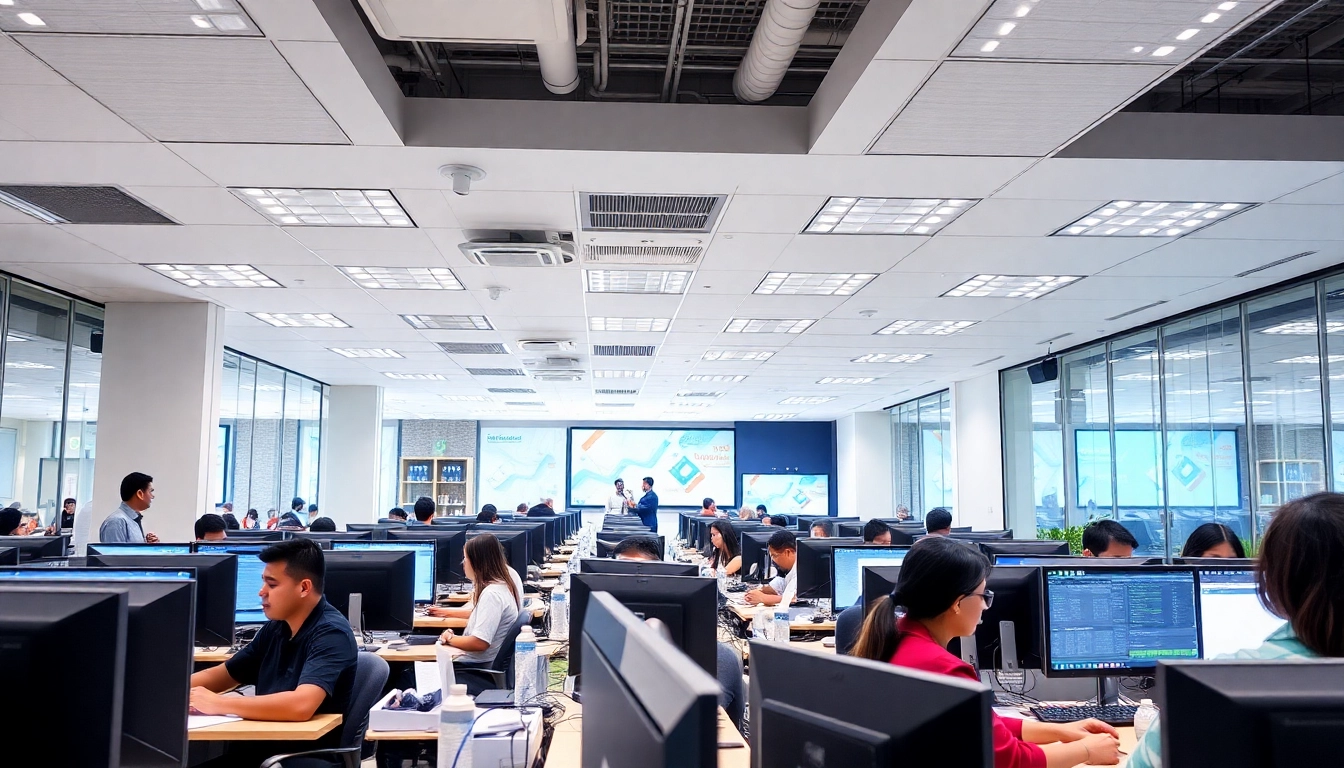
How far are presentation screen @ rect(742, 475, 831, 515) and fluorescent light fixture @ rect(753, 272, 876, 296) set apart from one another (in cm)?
1443

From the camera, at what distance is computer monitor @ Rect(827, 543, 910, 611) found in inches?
197

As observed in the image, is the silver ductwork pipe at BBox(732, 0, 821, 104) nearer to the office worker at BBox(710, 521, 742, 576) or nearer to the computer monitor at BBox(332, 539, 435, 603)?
the computer monitor at BBox(332, 539, 435, 603)

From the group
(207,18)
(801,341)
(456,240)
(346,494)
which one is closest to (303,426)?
(346,494)

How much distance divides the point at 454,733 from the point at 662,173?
306 centimetres

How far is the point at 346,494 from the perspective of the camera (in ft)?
45.7

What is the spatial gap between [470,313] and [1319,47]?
6.57m

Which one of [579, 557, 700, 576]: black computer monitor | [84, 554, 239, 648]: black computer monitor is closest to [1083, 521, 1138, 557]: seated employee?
[579, 557, 700, 576]: black computer monitor

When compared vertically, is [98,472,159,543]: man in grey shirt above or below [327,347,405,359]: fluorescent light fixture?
below


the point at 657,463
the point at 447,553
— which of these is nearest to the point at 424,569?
the point at 447,553

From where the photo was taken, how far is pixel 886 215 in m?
5.33

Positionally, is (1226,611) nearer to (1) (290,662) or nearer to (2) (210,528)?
(1) (290,662)

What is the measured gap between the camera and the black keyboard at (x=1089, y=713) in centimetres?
308

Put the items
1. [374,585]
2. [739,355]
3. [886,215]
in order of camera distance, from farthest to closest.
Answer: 1. [739,355]
2. [886,215]
3. [374,585]

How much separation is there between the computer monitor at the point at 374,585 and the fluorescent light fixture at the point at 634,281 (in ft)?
9.55
